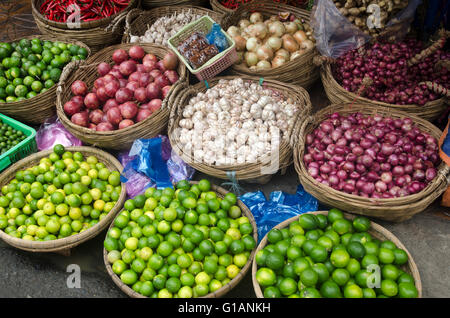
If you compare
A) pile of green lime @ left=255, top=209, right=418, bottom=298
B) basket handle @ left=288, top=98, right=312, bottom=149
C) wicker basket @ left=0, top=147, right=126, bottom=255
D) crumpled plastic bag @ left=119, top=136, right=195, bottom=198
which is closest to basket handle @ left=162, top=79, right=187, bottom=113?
crumpled plastic bag @ left=119, top=136, right=195, bottom=198

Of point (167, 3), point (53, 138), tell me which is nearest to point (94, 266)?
point (53, 138)

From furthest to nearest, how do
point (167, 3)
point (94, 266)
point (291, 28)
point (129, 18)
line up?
point (167, 3) → point (129, 18) → point (291, 28) → point (94, 266)

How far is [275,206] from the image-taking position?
2.68 m

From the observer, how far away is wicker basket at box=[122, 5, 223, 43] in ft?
12.0

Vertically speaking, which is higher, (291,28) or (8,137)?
(291,28)

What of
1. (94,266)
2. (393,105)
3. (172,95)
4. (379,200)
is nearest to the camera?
(379,200)

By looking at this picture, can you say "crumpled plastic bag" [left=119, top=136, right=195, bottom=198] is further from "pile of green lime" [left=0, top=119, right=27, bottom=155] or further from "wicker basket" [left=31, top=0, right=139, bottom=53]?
"wicker basket" [left=31, top=0, right=139, bottom=53]

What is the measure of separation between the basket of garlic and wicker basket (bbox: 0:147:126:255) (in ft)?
1.83

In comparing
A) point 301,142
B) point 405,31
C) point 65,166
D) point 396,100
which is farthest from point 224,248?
point 405,31

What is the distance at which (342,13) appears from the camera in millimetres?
3021

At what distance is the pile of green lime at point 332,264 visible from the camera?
1.80m

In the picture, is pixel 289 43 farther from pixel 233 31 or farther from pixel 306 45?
pixel 233 31

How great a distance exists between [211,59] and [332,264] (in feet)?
6.26
